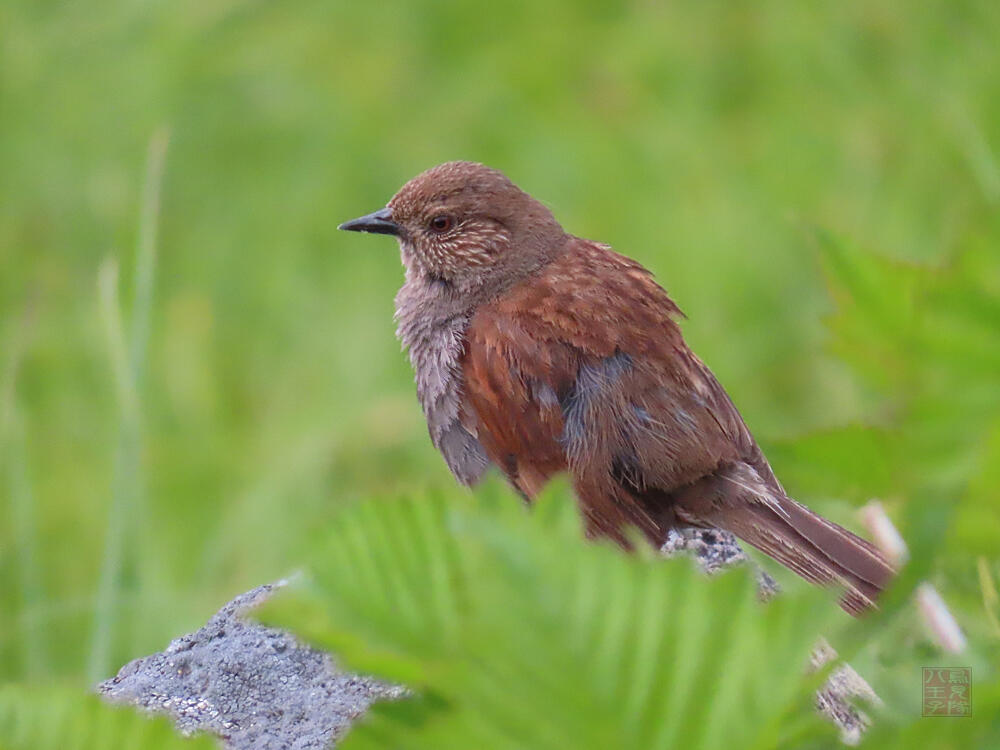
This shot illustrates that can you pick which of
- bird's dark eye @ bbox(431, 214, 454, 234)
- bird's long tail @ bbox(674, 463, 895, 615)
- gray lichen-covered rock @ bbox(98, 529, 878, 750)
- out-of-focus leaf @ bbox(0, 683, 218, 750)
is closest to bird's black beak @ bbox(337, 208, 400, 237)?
bird's dark eye @ bbox(431, 214, 454, 234)

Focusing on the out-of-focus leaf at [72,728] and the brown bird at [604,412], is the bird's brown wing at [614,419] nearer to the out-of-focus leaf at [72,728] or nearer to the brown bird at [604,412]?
the brown bird at [604,412]

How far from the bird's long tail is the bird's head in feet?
3.30

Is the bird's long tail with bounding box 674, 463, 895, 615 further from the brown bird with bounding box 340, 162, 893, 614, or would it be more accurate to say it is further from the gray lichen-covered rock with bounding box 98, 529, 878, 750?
the gray lichen-covered rock with bounding box 98, 529, 878, 750

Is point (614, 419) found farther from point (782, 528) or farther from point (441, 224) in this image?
point (441, 224)

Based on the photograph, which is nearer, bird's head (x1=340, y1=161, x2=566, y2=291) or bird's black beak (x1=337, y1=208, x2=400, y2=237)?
bird's head (x1=340, y1=161, x2=566, y2=291)

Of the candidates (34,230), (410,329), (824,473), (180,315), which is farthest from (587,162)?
(824,473)

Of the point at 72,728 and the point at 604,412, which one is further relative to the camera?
the point at 604,412

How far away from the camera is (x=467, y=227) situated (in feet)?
15.5

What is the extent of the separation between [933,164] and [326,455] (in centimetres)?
393

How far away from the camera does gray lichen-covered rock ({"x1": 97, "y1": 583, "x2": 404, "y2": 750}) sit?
194 centimetres

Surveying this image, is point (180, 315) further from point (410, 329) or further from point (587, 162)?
point (410, 329)

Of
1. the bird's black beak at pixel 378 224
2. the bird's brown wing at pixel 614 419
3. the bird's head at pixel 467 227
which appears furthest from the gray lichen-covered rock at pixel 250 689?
the bird's black beak at pixel 378 224

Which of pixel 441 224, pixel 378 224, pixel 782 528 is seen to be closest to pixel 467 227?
pixel 441 224

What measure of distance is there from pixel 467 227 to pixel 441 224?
0.10 metres
